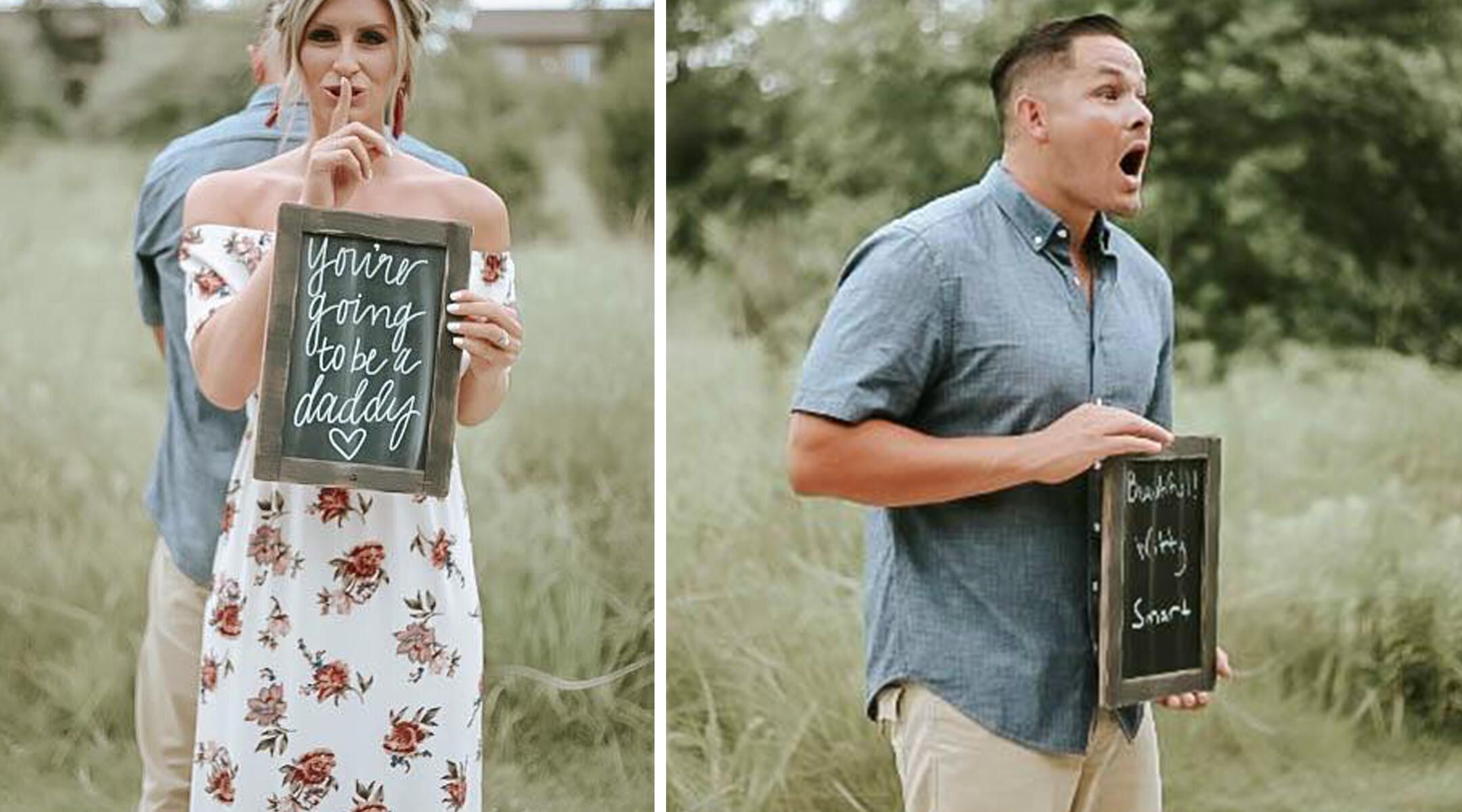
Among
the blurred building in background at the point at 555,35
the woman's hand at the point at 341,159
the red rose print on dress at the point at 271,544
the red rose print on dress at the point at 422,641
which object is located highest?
the blurred building in background at the point at 555,35

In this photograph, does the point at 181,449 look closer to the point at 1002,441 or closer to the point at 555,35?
the point at 555,35

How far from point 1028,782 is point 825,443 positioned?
43 centimetres

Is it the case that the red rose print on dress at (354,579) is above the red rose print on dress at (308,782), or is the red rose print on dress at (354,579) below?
above

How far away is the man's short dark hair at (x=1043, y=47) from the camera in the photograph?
2707 millimetres

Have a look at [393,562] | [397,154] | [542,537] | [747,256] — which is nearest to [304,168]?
[397,154]

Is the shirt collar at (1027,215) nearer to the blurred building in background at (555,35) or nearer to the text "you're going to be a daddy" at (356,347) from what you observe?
the text "you're going to be a daddy" at (356,347)

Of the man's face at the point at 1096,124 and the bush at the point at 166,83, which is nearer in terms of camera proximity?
the man's face at the point at 1096,124

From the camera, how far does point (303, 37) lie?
274cm

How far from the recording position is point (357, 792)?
8.75 feet

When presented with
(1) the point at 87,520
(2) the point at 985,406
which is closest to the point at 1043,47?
(2) the point at 985,406

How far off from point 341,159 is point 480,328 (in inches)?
9.8

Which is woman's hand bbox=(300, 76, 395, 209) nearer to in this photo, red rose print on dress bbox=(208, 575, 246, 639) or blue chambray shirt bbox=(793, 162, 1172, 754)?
red rose print on dress bbox=(208, 575, 246, 639)

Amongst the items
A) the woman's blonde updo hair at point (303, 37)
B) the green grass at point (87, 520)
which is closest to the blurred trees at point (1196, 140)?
the green grass at point (87, 520)

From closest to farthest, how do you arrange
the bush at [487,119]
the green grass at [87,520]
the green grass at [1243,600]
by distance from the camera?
1. the green grass at [87,520]
2. the bush at [487,119]
3. the green grass at [1243,600]
